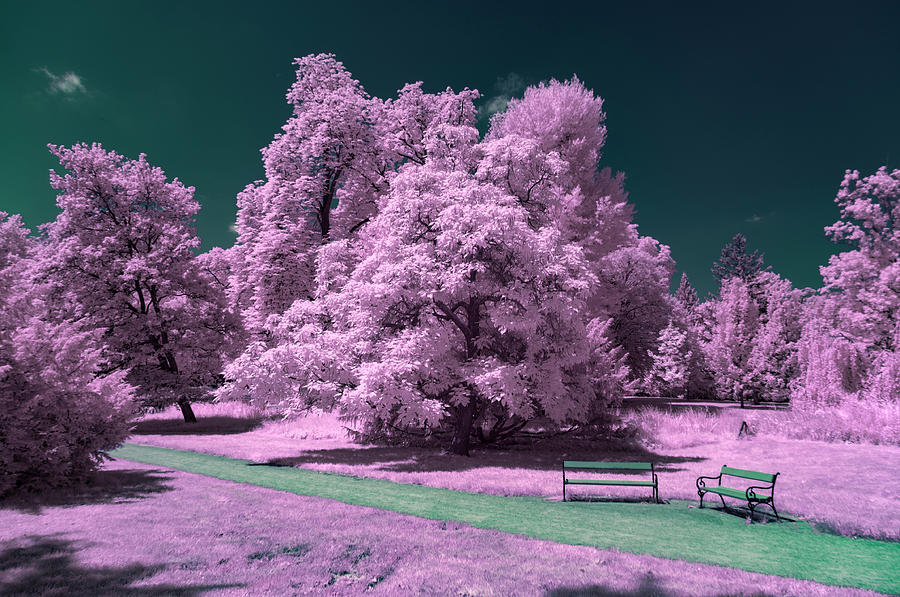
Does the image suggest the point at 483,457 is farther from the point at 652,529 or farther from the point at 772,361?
the point at 772,361

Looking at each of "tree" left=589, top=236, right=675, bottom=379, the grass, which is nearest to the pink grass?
the grass

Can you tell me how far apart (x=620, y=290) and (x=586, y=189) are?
24.3 feet

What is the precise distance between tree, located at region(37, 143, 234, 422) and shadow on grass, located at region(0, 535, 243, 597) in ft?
67.8

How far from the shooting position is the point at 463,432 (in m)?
16.9

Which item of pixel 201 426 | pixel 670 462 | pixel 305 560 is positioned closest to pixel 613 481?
pixel 670 462

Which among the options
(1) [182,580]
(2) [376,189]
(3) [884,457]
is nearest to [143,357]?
(2) [376,189]

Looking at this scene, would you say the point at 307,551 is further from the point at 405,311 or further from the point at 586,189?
the point at 586,189

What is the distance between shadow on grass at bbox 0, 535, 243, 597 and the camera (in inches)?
194

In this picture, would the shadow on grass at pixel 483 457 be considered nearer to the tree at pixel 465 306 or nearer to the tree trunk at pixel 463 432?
the tree trunk at pixel 463 432

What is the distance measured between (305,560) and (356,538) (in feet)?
3.34

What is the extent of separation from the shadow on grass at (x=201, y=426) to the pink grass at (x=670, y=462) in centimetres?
263

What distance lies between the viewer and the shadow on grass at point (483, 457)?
14570mm

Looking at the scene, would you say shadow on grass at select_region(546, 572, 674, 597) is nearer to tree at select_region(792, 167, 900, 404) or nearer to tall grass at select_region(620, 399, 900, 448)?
tall grass at select_region(620, 399, 900, 448)

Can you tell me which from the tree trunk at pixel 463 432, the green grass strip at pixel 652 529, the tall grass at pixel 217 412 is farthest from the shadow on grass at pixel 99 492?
the tall grass at pixel 217 412
